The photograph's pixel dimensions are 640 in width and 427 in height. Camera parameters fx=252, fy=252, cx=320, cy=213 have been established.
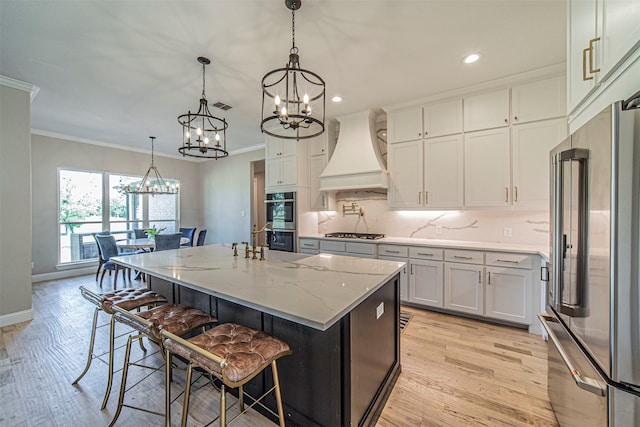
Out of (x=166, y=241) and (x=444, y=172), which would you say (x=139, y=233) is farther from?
(x=444, y=172)

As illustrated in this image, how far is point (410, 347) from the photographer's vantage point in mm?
2443

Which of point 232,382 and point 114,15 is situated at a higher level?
point 114,15

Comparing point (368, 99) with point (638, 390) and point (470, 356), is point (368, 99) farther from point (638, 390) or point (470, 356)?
point (638, 390)

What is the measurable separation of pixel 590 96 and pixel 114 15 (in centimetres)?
315

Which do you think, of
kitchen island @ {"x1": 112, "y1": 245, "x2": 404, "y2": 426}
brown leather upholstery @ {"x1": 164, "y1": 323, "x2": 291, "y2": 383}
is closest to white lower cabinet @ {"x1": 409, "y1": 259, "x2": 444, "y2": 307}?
kitchen island @ {"x1": 112, "y1": 245, "x2": 404, "y2": 426}

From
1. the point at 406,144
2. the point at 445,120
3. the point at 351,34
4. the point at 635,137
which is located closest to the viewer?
the point at 635,137

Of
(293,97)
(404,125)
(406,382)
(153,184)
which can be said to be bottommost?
(406,382)

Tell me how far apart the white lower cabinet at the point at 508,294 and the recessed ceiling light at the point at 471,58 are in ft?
7.21

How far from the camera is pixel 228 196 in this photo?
263 inches

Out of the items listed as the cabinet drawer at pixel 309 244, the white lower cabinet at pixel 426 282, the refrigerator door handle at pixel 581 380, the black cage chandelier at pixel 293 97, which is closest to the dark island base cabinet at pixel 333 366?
the refrigerator door handle at pixel 581 380

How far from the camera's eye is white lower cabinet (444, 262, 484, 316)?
288 centimetres

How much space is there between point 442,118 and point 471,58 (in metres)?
0.85

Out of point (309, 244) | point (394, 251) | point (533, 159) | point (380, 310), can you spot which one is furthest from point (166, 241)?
point (533, 159)

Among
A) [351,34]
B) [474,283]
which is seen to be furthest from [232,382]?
[474,283]
